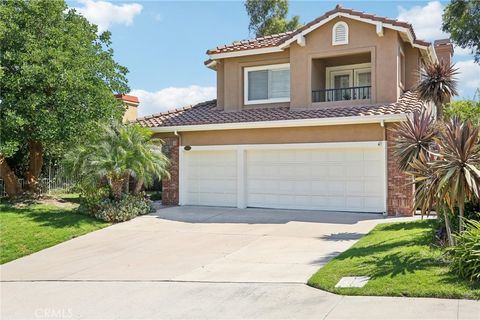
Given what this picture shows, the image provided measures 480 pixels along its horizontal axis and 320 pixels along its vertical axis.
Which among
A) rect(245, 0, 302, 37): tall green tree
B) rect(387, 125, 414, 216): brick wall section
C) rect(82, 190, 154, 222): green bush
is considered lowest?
rect(82, 190, 154, 222): green bush

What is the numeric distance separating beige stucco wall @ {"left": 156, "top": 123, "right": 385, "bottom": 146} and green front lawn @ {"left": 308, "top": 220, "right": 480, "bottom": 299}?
199 inches

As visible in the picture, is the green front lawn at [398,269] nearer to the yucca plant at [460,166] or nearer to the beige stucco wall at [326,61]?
the yucca plant at [460,166]

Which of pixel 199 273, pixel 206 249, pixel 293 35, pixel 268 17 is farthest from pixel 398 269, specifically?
pixel 268 17

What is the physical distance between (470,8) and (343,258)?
57.0 feet

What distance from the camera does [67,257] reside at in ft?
37.8

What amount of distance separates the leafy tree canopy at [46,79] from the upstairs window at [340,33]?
28.0ft

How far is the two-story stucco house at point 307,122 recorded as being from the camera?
15797 mm

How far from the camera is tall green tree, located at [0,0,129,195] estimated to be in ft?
51.8

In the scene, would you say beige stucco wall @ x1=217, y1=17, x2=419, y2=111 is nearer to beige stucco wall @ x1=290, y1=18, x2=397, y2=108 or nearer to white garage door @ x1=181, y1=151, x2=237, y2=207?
beige stucco wall @ x1=290, y1=18, x2=397, y2=108

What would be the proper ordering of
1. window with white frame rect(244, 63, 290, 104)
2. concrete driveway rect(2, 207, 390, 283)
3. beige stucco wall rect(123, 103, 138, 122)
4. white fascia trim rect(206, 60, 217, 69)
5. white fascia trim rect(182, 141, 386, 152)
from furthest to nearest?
1. beige stucco wall rect(123, 103, 138, 122)
2. white fascia trim rect(206, 60, 217, 69)
3. window with white frame rect(244, 63, 290, 104)
4. white fascia trim rect(182, 141, 386, 152)
5. concrete driveway rect(2, 207, 390, 283)

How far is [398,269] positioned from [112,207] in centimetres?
1011

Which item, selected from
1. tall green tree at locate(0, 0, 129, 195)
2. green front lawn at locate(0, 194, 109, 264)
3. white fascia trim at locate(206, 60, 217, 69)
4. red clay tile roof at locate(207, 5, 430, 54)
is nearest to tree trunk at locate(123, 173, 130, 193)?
green front lawn at locate(0, 194, 109, 264)

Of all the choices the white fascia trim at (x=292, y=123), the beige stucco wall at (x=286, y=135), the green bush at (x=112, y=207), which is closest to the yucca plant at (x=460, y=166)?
the white fascia trim at (x=292, y=123)

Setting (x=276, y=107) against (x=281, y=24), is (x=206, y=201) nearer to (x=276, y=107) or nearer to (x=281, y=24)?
(x=276, y=107)
